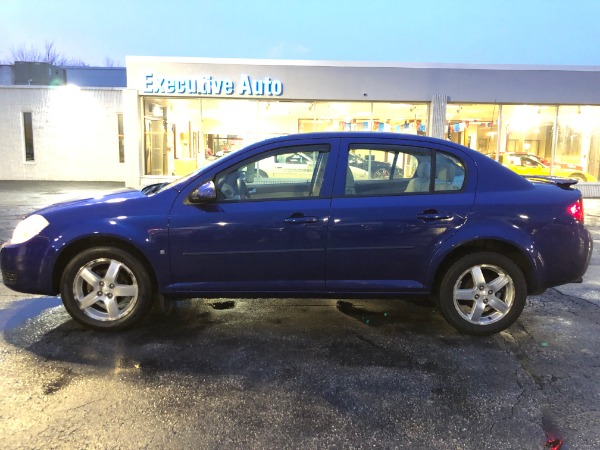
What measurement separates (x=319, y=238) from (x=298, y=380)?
113 cm

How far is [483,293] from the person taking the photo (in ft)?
13.5

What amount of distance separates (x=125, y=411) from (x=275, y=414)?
34.8 inches

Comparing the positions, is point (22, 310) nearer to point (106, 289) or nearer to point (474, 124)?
point (106, 289)

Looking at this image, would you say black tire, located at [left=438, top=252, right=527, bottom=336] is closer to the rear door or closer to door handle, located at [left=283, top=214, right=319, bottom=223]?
the rear door

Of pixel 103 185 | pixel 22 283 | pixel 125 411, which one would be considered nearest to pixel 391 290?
pixel 125 411

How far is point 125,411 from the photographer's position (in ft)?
9.70

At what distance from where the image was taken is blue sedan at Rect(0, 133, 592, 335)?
399cm

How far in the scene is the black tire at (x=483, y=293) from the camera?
4.08 meters

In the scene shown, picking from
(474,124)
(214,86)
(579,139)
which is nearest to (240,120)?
(214,86)

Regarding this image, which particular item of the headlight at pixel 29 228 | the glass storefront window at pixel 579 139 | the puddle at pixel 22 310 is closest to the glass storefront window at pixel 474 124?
the glass storefront window at pixel 579 139

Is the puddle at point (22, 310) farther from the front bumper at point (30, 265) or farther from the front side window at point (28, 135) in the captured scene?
the front side window at point (28, 135)

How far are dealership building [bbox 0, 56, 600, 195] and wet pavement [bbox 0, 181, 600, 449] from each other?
1165cm

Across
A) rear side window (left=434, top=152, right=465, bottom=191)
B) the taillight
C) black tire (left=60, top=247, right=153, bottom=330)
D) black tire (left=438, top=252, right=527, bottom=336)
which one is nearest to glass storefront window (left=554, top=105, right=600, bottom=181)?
the taillight

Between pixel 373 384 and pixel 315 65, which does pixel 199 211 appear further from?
pixel 315 65
